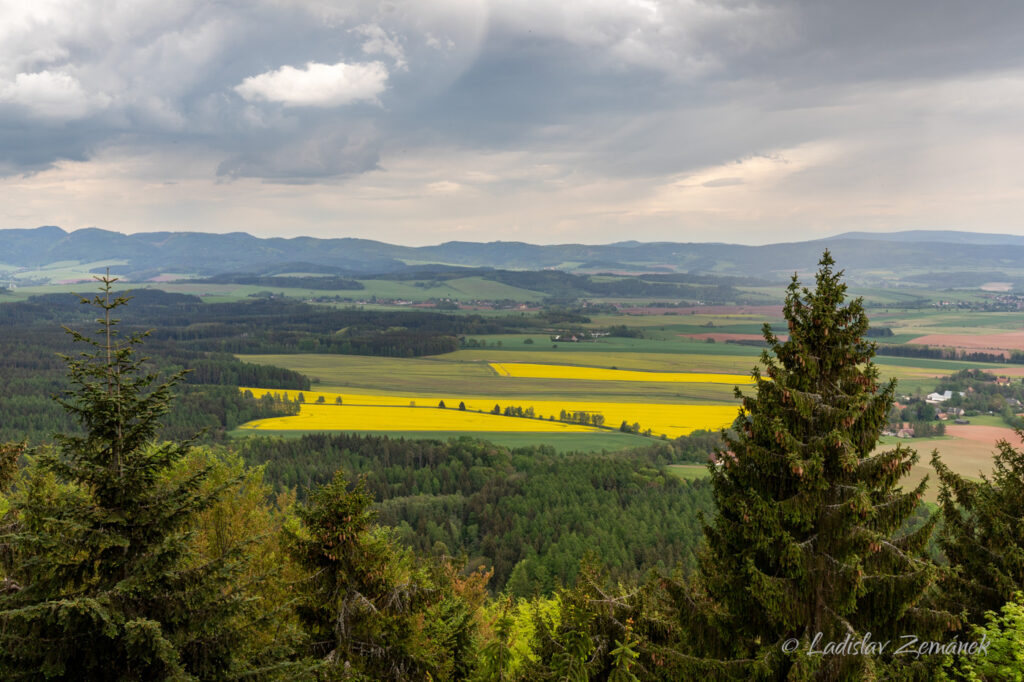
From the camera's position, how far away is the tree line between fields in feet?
37.4

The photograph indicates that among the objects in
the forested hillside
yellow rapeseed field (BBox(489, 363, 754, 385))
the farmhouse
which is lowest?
the forested hillside

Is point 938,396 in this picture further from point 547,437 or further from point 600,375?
point 547,437

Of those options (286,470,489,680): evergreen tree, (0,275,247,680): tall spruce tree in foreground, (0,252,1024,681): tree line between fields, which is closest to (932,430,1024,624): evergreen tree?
(0,252,1024,681): tree line between fields

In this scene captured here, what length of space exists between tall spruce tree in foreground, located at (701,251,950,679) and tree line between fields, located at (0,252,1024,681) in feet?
0.15

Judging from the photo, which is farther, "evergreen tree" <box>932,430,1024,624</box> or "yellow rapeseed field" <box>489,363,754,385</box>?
"yellow rapeseed field" <box>489,363,754,385</box>

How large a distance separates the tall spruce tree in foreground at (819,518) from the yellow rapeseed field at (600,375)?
14762cm

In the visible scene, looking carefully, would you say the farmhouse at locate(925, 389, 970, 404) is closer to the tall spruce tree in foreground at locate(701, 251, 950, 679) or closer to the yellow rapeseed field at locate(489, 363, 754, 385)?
the yellow rapeseed field at locate(489, 363, 754, 385)

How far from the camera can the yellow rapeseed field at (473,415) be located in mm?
118875

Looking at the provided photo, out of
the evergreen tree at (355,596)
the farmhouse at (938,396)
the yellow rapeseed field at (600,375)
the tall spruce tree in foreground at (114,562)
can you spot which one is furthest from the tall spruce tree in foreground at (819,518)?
the yellow rapeseed field at (600,375)

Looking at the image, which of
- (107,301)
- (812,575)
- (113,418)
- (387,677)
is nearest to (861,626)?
(812,575)

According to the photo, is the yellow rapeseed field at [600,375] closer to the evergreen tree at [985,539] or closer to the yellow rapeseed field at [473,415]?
the yellow rapeseed field at [473,415]

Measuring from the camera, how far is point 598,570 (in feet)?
62.1

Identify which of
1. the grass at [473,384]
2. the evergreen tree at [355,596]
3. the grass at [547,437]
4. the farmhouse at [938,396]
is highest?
the evergreen tree at [355,596]

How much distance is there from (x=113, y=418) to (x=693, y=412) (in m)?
124
